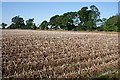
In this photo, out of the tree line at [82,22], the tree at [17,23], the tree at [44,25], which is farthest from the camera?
the tree at [17,23]

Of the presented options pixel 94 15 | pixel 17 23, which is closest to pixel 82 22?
pixel 94 15

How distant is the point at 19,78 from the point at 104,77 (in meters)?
2.50

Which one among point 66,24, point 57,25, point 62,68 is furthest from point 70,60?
point 57,25

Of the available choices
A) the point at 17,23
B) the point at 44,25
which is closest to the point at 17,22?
the point at 17,23

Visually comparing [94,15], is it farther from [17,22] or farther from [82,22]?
[17,22]

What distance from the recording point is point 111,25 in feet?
194

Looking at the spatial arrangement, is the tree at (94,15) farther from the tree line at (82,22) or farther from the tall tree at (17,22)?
the tall tree at (17,22)

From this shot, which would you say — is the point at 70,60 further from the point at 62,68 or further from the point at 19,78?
the point at 19,78

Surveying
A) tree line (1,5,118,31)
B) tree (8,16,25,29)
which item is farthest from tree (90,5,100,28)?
tree (8,16,25,29)

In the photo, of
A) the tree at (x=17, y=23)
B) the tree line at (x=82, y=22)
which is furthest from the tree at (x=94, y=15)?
the tree at (x=17, y=23)

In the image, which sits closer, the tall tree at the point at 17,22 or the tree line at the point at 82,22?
the tree line at the point at 82,22

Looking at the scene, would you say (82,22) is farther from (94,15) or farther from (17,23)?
(17,23)

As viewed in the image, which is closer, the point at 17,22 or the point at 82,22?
the point at 82,22

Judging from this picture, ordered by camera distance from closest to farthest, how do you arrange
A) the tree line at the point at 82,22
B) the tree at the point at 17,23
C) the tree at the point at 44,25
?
the tree line at the point at 82,22 → the tree at the point at 44,25 → the tree at the point at 17,23
